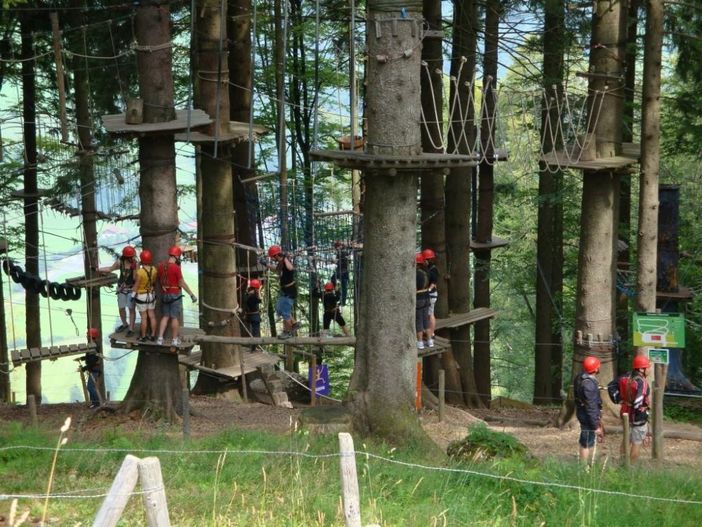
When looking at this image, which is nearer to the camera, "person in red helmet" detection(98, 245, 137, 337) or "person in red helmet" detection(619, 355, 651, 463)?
"person in red helmet" detection(619, 355, 651, 463)

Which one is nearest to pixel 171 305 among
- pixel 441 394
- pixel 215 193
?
pixel 215 193

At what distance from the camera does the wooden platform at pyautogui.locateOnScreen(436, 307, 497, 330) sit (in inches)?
618

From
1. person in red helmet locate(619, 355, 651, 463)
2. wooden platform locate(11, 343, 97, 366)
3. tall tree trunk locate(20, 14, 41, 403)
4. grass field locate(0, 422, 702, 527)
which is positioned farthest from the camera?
tall tree trunk locate(20, 14, 41, 403)

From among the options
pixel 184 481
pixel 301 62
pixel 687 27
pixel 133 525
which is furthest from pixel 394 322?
pixel 301 62

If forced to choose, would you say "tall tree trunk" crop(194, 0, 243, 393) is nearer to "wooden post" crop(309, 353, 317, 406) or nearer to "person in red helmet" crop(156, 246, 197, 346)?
"wooden post" crop(309, 353, 317, 406)

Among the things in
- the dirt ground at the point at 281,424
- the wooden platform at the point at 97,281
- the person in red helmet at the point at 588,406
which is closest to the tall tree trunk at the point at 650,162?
the dirt ground at the point at 281,424

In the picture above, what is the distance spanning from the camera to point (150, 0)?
12055 mm

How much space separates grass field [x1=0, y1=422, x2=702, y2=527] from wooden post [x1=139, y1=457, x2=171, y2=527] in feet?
4.31

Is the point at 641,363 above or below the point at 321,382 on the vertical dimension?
above

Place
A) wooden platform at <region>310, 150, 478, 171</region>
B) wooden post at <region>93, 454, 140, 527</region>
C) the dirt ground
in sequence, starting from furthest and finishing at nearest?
the dirt ground → wooden platform at <region>310, 150, 478, 171</region> → wooden post at <region>93, 454, 140, 527</region>

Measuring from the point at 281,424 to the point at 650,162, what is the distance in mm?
5411

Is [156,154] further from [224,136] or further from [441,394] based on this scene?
[441,394]

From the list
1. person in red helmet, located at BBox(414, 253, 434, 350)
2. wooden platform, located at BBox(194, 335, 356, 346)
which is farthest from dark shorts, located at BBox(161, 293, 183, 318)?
person in red helmet, located at BBox(414, 253, 434, 350)

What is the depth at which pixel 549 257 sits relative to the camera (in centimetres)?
1980
